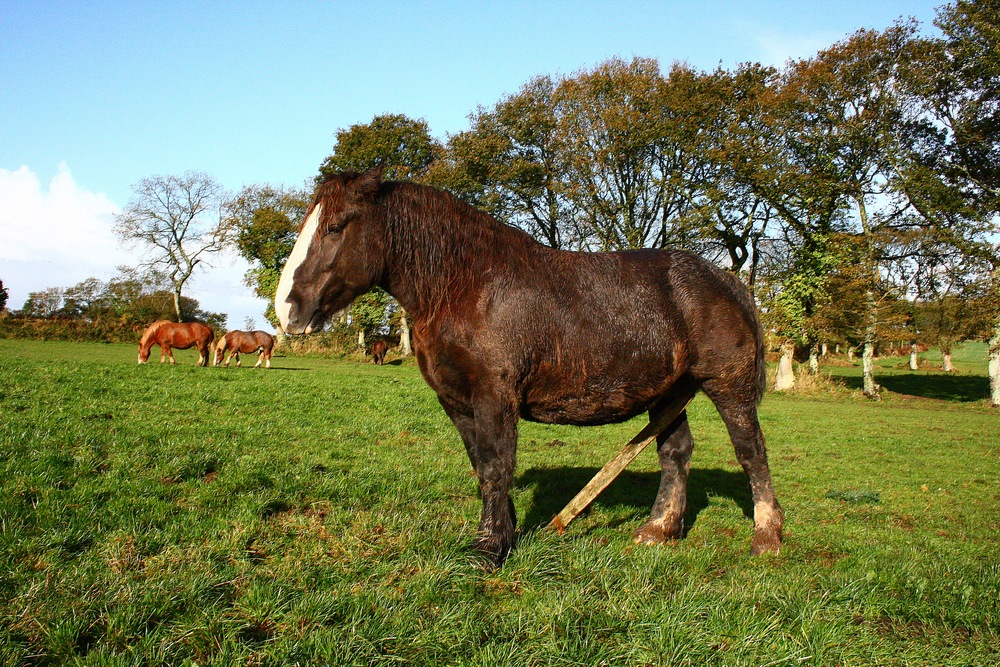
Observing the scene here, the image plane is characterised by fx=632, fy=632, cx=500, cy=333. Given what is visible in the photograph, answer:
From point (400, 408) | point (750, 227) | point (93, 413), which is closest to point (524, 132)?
point (750, 227)

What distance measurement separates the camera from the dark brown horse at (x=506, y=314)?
430cm

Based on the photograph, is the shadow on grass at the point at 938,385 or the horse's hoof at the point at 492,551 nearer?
the horse's hoof at the point at 492,551

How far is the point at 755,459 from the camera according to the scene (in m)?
5.19

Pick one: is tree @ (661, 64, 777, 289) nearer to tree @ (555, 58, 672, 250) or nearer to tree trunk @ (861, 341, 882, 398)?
tree @ (555, 58, 672, 250)

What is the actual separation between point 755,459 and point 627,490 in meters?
2.88

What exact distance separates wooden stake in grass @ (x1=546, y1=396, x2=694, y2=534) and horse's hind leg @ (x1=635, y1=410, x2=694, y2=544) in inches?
13.0

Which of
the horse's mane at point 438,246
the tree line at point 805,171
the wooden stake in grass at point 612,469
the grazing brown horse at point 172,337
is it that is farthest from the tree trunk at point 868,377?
the horse's mane at point 438,246

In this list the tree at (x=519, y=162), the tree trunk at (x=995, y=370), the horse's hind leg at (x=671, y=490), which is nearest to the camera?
the horse's hind leg at (x=671, y=490)

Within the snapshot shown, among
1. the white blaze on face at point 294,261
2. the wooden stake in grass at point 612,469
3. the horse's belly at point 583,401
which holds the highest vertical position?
the white blaze on face at point 294,261

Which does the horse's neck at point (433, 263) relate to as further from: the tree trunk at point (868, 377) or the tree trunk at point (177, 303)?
the tree trunk at point (177, 303)

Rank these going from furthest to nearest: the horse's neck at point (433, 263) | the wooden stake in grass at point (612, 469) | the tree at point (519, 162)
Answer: the tree at point (519, 162) → the wooden stake in grass at point (612, 469) → the horse's neck at point (433, 263)

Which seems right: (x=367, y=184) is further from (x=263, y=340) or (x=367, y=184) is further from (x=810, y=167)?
(x=810, y=167)

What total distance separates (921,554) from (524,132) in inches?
1436

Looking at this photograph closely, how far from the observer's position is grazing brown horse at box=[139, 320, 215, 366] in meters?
25.3
